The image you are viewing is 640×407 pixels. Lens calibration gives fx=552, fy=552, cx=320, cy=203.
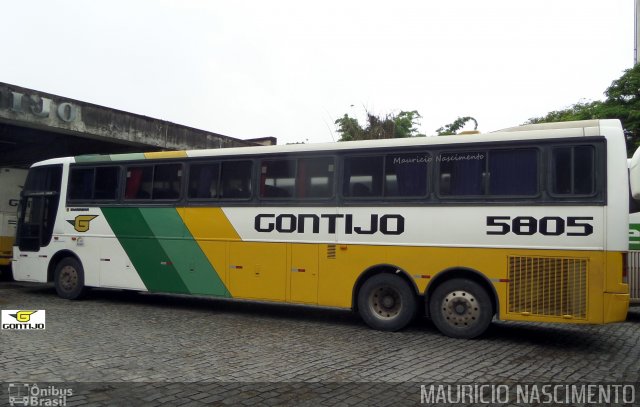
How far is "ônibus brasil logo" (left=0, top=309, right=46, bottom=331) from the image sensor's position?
8.98 m

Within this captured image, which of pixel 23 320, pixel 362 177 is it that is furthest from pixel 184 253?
pixel 362 177

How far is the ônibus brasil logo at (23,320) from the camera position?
898 cm

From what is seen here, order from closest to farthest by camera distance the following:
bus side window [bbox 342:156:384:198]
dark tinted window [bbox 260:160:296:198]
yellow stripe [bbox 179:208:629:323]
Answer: yellow stripe [bbox 179:208:629:323]
bus side window [bbox 342:156:384:198]
dark tinted window [bbox 260:160:296:198]

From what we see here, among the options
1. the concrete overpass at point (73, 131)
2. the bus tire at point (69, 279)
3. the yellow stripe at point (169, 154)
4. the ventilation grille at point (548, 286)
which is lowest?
the bus tire at point (69, 279)

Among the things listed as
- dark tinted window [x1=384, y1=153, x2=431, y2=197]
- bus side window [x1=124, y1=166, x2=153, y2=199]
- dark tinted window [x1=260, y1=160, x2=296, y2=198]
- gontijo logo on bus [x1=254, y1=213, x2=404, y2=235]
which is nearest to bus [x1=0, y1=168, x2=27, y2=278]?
bus side window [x1=124, y1=166, x2=153, y2=199]

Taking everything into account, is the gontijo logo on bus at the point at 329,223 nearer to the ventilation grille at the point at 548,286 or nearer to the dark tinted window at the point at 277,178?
the dark tinted window at the point at 277,178

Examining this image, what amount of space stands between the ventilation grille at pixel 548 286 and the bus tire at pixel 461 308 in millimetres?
423

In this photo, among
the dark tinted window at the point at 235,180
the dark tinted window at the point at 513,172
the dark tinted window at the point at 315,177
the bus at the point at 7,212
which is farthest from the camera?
the bus at the point at 7,212

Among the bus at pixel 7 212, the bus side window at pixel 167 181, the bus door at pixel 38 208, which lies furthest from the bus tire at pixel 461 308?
the bus at pixel 7 212

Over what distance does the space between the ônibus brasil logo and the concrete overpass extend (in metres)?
7.62

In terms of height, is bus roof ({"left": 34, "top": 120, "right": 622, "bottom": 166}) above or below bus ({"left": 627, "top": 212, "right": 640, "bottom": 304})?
above

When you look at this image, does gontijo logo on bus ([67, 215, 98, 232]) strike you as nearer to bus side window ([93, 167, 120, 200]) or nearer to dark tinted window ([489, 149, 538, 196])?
bus side window ([93, 167, 120, 200])

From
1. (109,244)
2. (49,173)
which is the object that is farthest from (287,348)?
(49,173)

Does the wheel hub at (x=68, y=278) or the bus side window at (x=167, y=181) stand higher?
the bus side window at (x=167, y=181)
